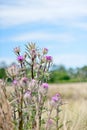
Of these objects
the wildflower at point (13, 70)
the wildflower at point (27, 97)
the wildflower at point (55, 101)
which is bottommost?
the wildflower at point (55, 101)

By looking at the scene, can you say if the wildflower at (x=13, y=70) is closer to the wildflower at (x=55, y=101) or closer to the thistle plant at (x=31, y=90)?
the thistle plant at (x=31, y=90)

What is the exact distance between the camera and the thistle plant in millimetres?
2326

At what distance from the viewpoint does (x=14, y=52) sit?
109 inches

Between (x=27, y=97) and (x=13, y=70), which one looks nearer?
(x=27, y=97)

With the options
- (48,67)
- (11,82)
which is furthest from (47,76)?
(11,82)

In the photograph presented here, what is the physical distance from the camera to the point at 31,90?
2.34 meters

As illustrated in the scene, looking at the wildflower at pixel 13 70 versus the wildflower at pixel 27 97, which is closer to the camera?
the wildflower at pixel 27 97

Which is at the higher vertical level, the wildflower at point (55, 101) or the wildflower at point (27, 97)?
the wildflower at point (27, 97)

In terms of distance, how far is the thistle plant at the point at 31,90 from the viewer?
2326 millimetres

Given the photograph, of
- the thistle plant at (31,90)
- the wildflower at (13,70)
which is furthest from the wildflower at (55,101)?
the wildflower at (13,70)

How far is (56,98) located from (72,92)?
14.8 metres

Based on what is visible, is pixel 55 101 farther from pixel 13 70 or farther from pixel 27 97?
pixel 13 70

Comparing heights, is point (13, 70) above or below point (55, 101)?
above

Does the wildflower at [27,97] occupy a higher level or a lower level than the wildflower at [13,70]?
lower
